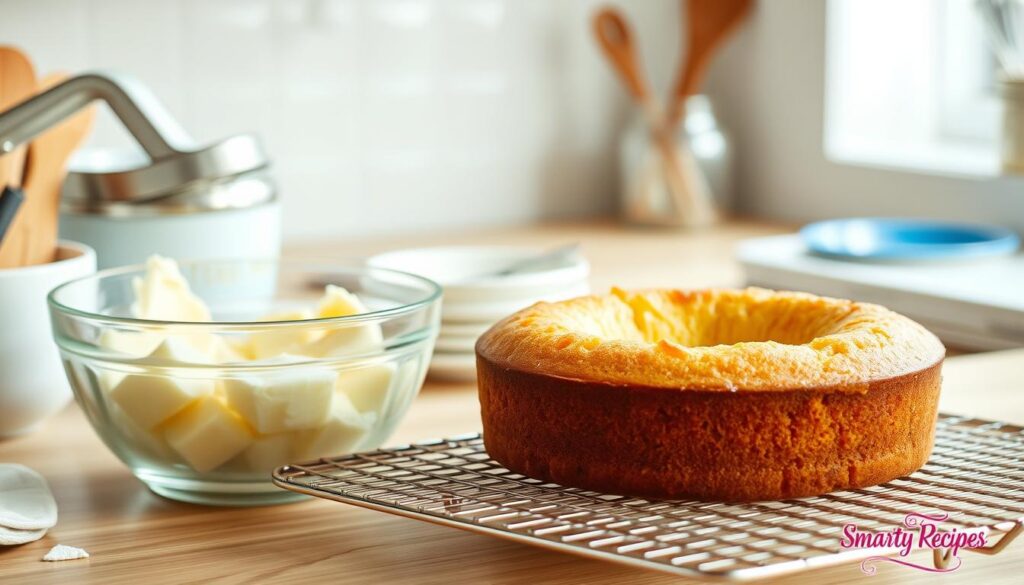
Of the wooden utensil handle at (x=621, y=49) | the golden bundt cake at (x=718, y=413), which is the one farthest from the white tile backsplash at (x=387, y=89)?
the golden bundt cake at (x=718, y=413)

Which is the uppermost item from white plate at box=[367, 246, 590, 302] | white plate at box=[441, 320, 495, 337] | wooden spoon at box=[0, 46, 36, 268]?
wooden spoon at box=[0, 46, 36, 268]

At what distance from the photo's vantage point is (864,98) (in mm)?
2100

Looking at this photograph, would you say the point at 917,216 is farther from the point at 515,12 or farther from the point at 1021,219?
the point at 515,12

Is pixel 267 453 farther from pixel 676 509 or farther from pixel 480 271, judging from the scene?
pixel 480 271

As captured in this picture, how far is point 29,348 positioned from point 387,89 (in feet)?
4.34

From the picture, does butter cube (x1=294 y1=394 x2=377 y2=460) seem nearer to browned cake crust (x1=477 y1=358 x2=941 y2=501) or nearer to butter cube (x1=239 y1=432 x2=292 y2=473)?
butter cube (x1=239 y1=432 x2=292 y2=473)

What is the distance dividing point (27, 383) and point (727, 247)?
4.10 ft

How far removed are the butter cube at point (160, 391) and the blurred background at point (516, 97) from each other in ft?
4.21

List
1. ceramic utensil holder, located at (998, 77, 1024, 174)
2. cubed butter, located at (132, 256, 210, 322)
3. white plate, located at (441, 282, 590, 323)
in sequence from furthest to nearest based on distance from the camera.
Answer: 1. ceramic utensil holder, located at (998, 77, 1024, 174)
2. white plate, located at (441, 282, 590, 323)
3. cubed butter, located at (132, 256, 210, 322)

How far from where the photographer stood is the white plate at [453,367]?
42.4 inches

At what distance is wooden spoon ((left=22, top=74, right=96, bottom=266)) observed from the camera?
94 cm

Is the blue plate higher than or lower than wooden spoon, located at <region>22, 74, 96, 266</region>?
lower

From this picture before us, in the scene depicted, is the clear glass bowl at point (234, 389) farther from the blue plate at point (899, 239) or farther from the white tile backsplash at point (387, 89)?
the white tile backsplash at point (387, 89)

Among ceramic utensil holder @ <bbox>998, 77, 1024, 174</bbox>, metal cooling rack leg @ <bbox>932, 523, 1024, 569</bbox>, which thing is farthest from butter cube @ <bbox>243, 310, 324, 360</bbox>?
ceramic utensil holder @ <bbox>998, 77, 1024, 174</bbox>
